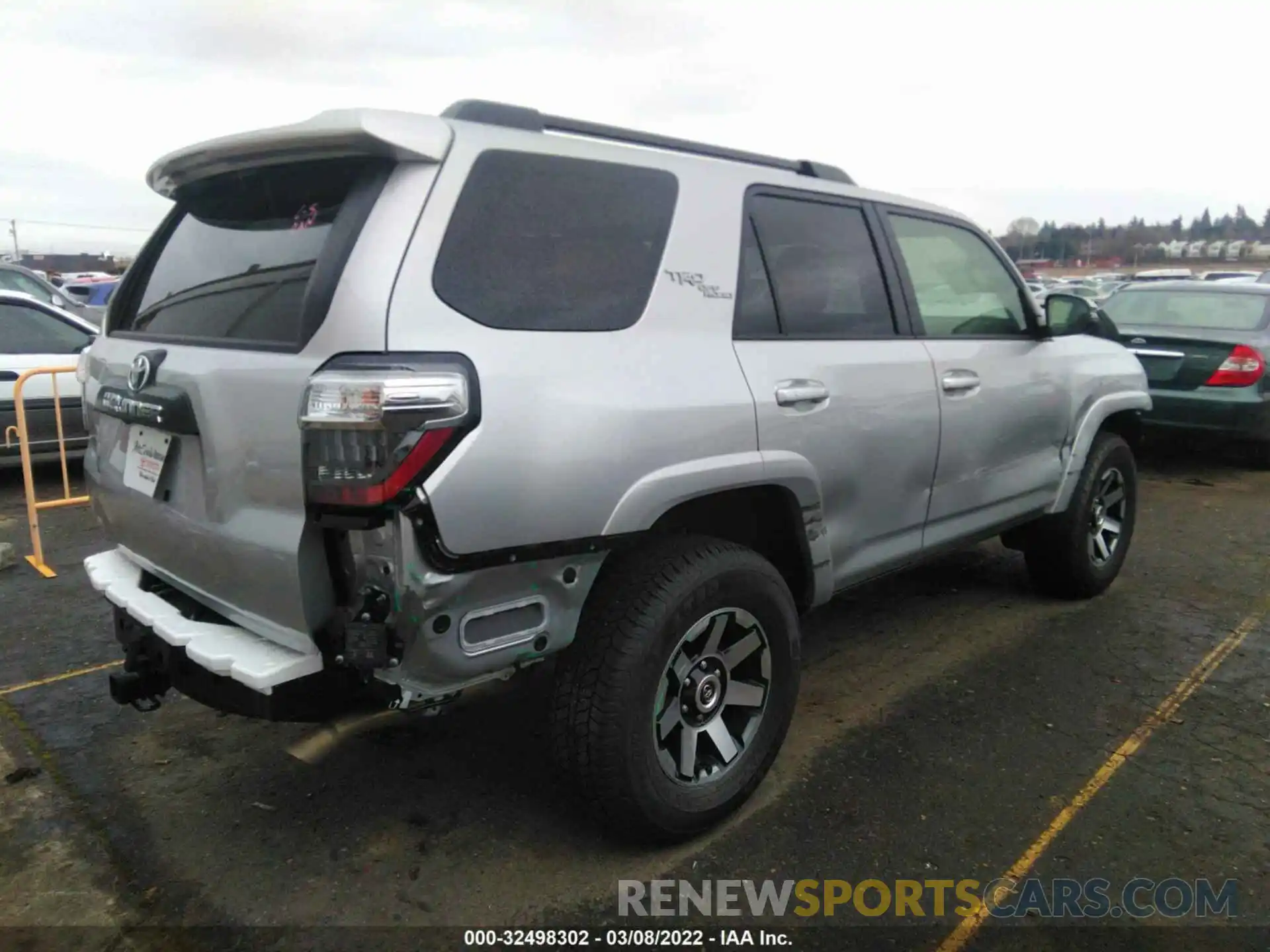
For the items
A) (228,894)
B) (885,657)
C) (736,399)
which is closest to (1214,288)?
(885,657)

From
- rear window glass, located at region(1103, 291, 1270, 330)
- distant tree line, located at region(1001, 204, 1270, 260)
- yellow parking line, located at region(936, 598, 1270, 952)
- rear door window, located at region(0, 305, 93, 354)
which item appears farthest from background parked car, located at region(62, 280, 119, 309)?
distant tree line, located at region(1001, 204, 1270, 260)

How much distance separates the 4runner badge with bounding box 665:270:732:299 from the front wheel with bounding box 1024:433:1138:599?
8.18 feet

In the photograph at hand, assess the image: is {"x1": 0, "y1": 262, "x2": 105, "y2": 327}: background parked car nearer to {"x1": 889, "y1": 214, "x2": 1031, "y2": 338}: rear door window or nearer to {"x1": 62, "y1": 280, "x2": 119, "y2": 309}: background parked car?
{"x1": 62, "y1": 280, "x2": 119, "y2": 309}: background parked car

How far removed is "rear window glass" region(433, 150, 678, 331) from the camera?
2.25 m

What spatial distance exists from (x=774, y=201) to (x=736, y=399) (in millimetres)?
798

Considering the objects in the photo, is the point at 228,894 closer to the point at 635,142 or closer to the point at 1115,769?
the point at 635,142

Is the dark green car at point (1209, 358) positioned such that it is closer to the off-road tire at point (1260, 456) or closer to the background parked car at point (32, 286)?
the off-road tire at point (1260, 456)

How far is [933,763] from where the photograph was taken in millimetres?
3180

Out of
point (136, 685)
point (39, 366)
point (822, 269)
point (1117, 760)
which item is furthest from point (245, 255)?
point (39, 366)

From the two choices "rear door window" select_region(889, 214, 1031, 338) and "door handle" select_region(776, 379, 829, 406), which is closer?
"door handle" select_region(776, 379, 829, 406)

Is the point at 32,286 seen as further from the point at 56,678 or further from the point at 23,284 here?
the point at 56,678

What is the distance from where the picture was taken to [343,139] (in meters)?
2.23

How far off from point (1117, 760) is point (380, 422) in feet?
8.73

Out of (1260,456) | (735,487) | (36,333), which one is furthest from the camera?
(1260,456)
